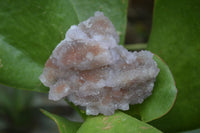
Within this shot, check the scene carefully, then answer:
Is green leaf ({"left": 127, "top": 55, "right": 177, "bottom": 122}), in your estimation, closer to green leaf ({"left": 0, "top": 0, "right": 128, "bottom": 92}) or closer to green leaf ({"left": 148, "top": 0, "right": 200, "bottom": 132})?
green leaf ({"left": 148, "top": 0, "right": 200, "bottom": 132})

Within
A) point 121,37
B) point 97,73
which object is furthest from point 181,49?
point 97,73

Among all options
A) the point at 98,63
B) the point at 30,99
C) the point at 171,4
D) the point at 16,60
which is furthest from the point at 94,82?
the point at 30,99

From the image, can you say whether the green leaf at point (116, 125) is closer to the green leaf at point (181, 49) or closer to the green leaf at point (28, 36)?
the green leaf at point (28, 36)

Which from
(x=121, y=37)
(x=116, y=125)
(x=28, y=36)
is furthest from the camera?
(x=121, y=37)

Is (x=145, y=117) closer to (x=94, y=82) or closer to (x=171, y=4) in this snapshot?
(x=94, y=82)

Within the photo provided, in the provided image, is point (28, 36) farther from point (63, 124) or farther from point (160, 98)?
point (160, 98)
